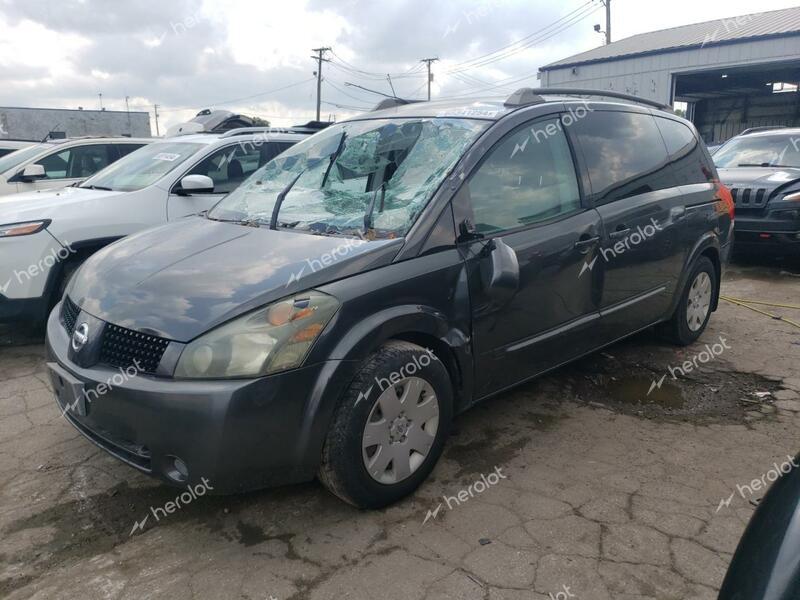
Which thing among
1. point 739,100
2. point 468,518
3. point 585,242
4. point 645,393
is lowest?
point 468,518

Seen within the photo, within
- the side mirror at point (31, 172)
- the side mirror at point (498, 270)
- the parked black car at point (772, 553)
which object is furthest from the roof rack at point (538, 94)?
the side mirror at point (31, 172)

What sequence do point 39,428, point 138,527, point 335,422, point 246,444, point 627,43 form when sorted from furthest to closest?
point 627,43, point 39,428, point 138,527, point 335,422, point 246,444

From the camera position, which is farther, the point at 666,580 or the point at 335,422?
the point at 335,422

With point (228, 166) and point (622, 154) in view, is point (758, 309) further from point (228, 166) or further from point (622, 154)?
point (228, 166)

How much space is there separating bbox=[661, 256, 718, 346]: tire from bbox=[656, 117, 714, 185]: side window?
0.62 meters

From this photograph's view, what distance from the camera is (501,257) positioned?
2.92m

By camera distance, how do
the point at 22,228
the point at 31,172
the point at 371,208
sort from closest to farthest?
1. the point at 371,208
2. the point at 22,228
3. the point at 31,172

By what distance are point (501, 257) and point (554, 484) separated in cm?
111

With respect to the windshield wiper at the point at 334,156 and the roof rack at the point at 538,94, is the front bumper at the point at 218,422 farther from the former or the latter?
the roof rack at the point at 538,94

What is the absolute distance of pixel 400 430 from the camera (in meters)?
2.68

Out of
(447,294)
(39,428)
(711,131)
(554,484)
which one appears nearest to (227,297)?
(447,294)

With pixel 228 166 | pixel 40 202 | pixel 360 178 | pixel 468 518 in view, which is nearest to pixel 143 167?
pixel 228 166

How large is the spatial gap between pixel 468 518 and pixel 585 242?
1.66 meters

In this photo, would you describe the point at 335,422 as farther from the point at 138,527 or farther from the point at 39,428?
the point at 39,428
